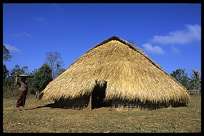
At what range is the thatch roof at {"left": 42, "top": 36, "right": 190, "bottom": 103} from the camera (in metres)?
8.98

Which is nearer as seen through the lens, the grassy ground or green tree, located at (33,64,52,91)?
the grassy ground

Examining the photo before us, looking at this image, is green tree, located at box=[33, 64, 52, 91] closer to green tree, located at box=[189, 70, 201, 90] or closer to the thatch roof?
the thatch roof

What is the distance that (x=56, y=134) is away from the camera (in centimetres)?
450

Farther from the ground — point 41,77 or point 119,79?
point 41,77

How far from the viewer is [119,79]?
9.36 m

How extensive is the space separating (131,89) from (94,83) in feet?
5.73

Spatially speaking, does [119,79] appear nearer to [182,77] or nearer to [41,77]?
[41,77]

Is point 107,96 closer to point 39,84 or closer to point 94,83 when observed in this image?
point 94,83

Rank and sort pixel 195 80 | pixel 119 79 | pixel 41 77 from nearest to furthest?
1. pixel 119 79
2. pixel 41 77
3. pixel 195 80

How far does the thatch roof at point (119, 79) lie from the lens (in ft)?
29.5

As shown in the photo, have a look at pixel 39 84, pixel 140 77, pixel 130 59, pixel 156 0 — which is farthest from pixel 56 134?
pixel 39 84

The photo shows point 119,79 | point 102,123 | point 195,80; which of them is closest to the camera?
point 102,123

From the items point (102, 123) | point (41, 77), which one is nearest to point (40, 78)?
point (41, 77)

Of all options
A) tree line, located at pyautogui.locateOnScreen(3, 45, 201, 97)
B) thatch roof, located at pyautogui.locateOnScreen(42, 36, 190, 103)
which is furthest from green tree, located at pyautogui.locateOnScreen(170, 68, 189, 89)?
thatch roof, located at pyautogui.locateOnScreen(42, 36, 190, 103)
